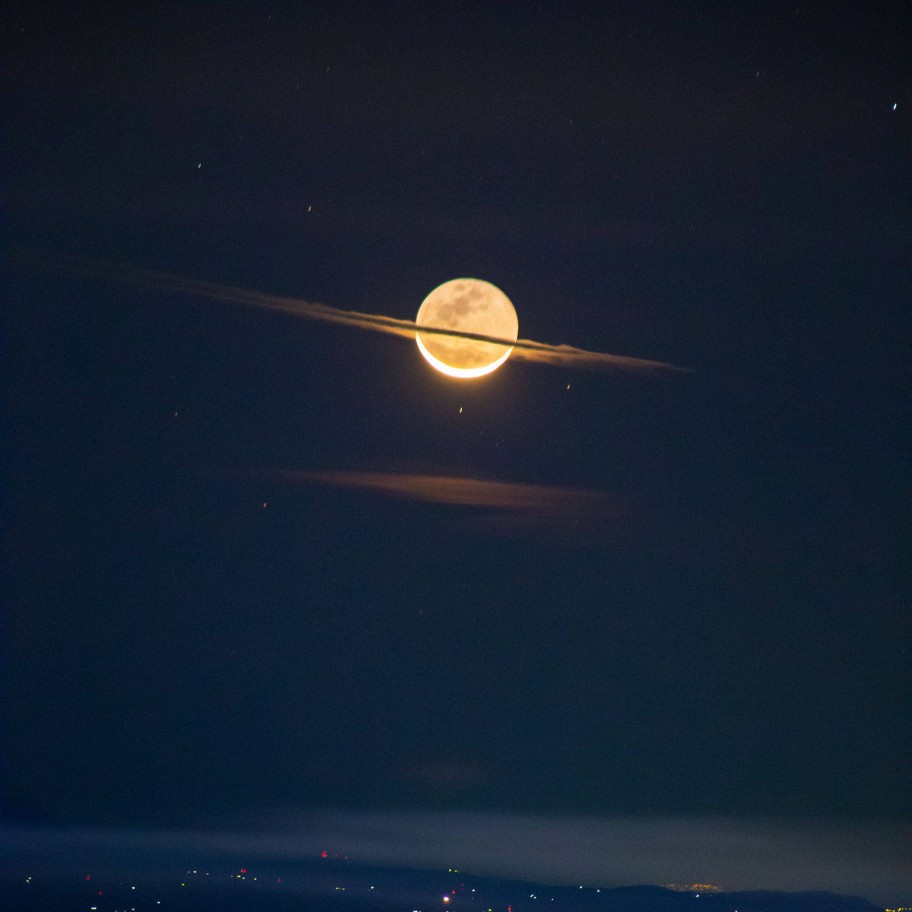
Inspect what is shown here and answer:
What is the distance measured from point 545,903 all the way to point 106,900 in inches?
1226

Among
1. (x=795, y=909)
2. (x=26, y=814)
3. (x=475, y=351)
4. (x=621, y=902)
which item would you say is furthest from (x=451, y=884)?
(x=475, y=351)

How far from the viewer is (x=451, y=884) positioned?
61688 millimetres

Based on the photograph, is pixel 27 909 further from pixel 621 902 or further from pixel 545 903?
pixel 621 902

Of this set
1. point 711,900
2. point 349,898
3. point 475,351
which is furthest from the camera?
point 349,898

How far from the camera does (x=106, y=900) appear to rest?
7150 centimetres

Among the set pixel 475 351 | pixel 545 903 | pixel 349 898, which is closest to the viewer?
pixel 475 351

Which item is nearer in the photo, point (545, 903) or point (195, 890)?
point (545, 903)

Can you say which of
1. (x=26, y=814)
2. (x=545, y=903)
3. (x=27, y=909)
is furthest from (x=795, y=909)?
(x=27, y=909)

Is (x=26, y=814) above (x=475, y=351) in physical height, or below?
below

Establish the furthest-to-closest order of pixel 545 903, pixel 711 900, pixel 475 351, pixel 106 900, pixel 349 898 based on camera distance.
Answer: pixel 349 898 < pixel 106 900 < pixel 545 903 < pixel 711 900 < pixel 475 351

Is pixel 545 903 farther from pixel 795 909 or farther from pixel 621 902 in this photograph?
pixel 795 909

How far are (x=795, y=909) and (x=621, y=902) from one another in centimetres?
1345

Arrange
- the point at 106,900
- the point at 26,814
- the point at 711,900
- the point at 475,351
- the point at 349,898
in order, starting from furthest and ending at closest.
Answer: the point at 349,898 → the point at 106,900 → the point at 711,900 → the point at 26,814 → the point at 475,351

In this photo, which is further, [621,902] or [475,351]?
[621,902]
